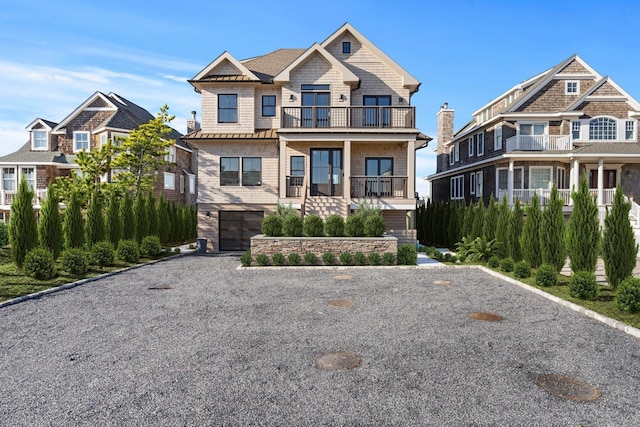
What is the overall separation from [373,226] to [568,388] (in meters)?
10.8

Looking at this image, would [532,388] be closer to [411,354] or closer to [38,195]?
[411,354]

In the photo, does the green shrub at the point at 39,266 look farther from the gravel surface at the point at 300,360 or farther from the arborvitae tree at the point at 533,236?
the arborvitae tree at the point at 533,236

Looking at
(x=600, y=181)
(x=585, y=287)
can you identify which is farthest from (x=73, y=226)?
(x=600, y=181)

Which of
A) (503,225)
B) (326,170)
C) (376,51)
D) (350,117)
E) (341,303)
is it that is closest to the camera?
(341,303)

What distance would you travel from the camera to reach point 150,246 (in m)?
16.3

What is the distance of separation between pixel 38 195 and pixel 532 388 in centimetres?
3133

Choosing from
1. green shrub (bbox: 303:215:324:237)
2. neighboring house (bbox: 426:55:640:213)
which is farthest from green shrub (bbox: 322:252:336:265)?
neighboring house (bbox: 426:55:640:213)

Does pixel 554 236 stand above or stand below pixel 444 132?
below

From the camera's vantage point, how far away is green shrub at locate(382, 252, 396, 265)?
46.4 feet

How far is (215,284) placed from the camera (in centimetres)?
1080

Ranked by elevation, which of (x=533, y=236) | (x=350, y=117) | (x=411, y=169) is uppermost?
(x=350, y=117)

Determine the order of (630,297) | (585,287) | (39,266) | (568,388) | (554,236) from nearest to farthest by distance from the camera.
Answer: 1. (568,388)
2. (630,297)
3. (585,287)
4. (39,266)
5. (554,236)

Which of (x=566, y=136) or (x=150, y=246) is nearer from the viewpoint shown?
(x=150, y=246)

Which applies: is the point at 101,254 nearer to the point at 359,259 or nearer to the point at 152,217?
the point at 152,217
